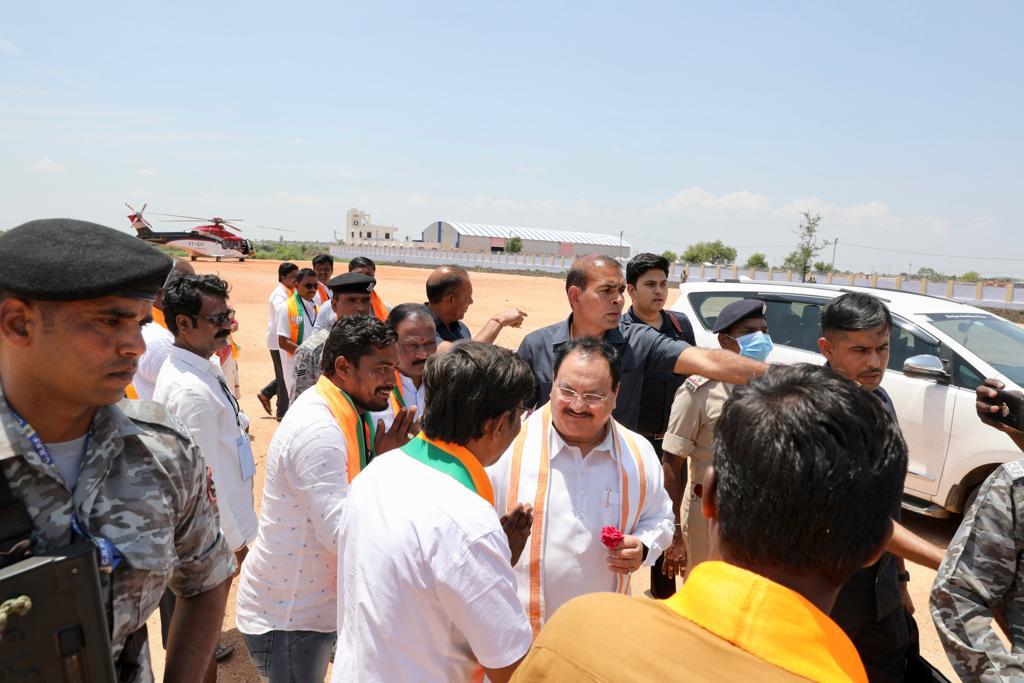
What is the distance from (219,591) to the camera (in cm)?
183

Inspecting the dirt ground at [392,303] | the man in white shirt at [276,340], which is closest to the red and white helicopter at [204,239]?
the dirt ground at [392,303]

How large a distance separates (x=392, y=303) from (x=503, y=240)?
2782 inches

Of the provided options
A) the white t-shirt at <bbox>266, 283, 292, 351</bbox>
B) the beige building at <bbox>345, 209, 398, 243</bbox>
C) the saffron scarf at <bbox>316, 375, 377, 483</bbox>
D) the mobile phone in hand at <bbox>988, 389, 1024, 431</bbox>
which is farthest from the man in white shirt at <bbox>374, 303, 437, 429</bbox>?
the beige building at <bbox>345, 209, 398, 243</bbox>

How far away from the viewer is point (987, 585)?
6.75ft

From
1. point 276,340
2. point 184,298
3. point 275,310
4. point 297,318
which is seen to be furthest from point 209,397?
point 276,340

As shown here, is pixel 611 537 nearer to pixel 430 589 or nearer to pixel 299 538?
pixel 430 589

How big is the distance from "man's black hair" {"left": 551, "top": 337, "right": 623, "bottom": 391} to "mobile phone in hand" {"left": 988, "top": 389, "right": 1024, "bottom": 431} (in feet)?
4.26

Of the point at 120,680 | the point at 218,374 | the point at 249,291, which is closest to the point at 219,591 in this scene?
the point at 120,680

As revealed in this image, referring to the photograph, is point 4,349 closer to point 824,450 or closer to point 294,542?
point 294,542

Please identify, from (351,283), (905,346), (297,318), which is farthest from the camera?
(297,318)

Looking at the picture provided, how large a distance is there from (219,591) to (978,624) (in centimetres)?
217

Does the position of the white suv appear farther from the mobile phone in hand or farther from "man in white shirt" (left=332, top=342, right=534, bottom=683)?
"man in white shirt" (left=332, top=342, right=534, bottom=683)

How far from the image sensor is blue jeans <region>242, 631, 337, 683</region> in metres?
2.58

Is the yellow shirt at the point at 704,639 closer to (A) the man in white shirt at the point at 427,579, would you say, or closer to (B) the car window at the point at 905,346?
(A) the man in white shirt at the point at 427,579
